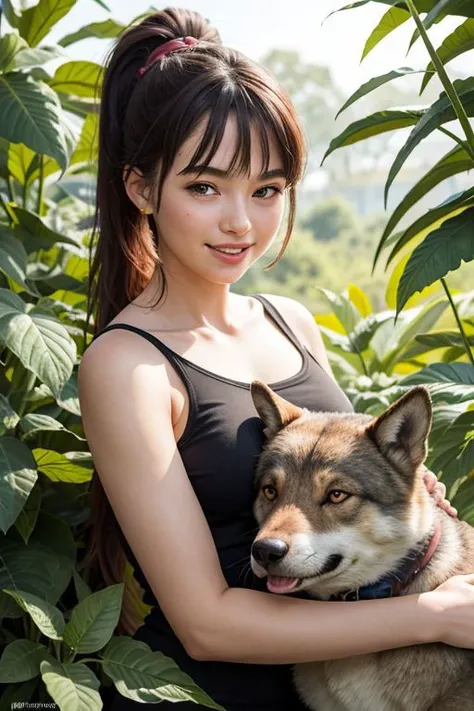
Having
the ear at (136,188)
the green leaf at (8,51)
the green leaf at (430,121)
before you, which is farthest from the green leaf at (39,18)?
the green leaf at (430,121)

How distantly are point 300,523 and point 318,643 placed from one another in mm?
211

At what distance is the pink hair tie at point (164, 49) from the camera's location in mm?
2037

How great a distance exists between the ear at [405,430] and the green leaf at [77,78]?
1.35m

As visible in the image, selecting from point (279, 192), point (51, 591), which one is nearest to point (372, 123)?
point (279, 192)

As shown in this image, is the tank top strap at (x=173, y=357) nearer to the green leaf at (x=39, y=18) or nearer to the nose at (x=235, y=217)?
the nose at (x=235, y=217)

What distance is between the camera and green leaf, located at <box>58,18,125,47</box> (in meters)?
2.70

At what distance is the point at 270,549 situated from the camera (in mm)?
1647

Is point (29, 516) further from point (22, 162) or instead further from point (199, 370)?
point (22, 162)

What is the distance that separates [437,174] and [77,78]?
1110 millimetres

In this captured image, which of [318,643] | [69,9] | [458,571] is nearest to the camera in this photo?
[318,643]

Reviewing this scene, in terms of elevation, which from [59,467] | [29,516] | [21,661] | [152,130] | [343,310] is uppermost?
[152,130]

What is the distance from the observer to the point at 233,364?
204cm

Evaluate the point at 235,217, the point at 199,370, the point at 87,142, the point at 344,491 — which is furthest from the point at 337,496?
the point at 87,142

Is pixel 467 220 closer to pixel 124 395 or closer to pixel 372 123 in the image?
pixel 372 123
